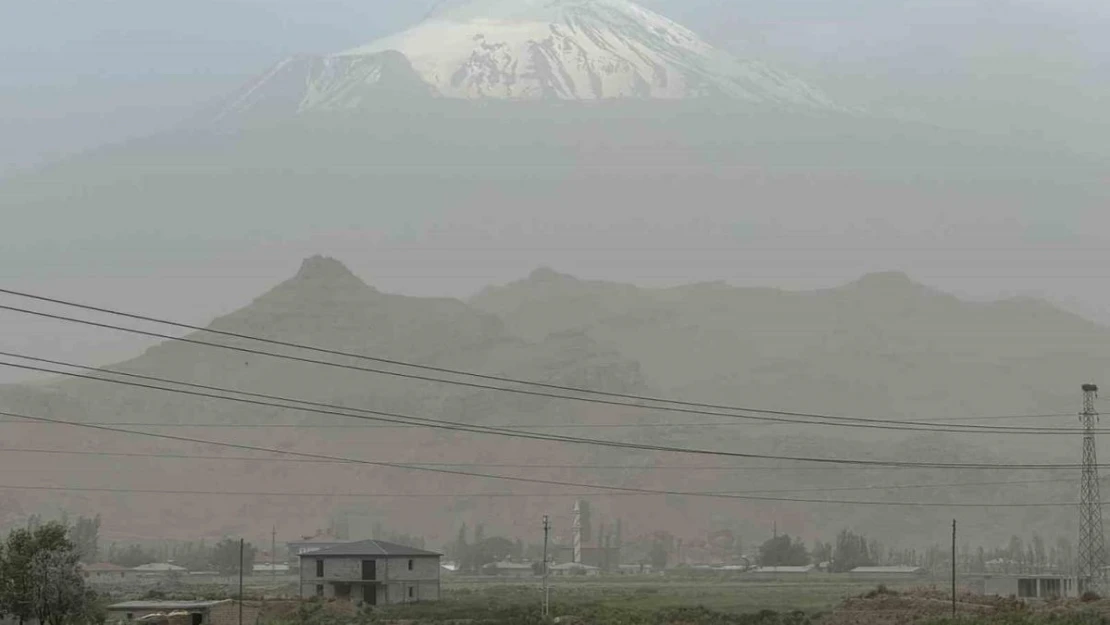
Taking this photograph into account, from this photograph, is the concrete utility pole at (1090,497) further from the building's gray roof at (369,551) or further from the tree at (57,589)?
the tree at (57,589)

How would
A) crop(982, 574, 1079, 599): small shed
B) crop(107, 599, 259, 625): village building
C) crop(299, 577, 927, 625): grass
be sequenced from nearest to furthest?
crop(107, 599, 259, 625): village building
crop(299, 577, 927, 625): grass
crop(982, 574, 1079, 599): small shed

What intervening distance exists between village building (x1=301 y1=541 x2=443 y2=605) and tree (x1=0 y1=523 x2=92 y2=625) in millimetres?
48650

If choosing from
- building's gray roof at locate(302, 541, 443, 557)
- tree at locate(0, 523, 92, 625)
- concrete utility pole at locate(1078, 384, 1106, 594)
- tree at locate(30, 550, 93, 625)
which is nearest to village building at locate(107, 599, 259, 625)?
tree at locate(30, 550, 93, 625)

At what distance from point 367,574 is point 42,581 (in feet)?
175

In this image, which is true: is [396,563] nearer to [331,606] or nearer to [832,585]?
[331,606]

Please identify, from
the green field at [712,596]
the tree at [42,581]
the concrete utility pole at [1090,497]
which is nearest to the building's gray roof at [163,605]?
the tree at [42,581]

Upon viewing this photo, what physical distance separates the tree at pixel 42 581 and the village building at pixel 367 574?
48650mm

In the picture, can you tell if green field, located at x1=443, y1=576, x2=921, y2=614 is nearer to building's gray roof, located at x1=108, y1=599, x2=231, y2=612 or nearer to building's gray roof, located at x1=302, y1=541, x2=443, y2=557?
building's gray roof, located at x1=302, y1=541, x2=443, y2=557

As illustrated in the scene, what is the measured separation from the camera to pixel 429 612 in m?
116

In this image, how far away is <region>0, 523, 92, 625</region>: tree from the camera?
7988cm

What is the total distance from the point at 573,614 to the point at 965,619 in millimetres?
26871

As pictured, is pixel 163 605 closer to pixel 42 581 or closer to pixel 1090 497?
pixel 42 581

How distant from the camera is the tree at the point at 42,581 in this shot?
7988 cm

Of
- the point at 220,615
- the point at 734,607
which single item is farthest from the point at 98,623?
the point at 734,607
